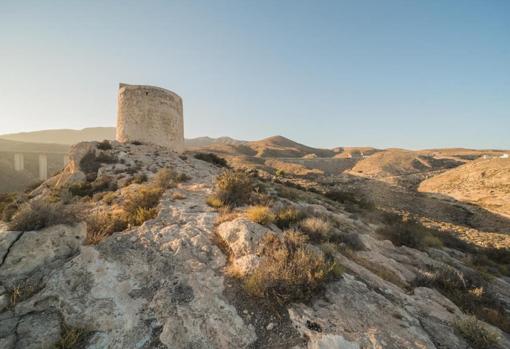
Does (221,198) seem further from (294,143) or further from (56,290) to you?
(294,143)

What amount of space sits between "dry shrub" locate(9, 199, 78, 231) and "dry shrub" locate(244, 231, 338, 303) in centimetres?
369

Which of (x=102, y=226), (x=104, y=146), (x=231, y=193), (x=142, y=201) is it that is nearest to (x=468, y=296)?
(x=231, y=193)

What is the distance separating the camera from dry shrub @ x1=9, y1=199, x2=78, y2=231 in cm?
405

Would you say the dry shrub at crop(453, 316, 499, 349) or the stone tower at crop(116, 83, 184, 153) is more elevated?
the stone tower at crop(116, 83, 184, 153)

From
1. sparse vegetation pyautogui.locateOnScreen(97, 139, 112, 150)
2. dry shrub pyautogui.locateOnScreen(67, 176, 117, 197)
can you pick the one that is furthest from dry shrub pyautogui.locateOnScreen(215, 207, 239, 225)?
sparse vegetation pyautogui.locateOnScreen(97, 139, 112, 150)

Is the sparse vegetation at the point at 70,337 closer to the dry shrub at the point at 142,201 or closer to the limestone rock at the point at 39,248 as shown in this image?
the limestone rock at the point at 39,248

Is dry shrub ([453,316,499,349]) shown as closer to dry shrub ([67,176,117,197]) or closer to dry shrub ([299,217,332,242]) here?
dry shrub ([299,217,332,242])

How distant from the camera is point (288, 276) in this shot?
3189mm

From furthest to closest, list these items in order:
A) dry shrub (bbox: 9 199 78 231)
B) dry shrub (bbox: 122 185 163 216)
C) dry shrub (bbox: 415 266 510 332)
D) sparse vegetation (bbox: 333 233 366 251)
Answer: dry shrub (bbox: 122 185 163 216) < sparse vegetation (bbox: 333 233 366 251) < dry shrub (bbox: 9 199 78 231) < dry shrub (bbox: 415 266 510 332)

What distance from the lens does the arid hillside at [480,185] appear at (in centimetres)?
2328

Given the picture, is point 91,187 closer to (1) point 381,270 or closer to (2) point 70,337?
(2) point 70,337

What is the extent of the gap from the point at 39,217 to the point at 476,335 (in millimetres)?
7054

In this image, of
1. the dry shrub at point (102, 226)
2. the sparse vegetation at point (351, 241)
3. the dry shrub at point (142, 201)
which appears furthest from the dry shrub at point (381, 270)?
the dry shrub at point (142, 201)

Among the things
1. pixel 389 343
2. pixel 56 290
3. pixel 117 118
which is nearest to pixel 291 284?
pixel 389 343
